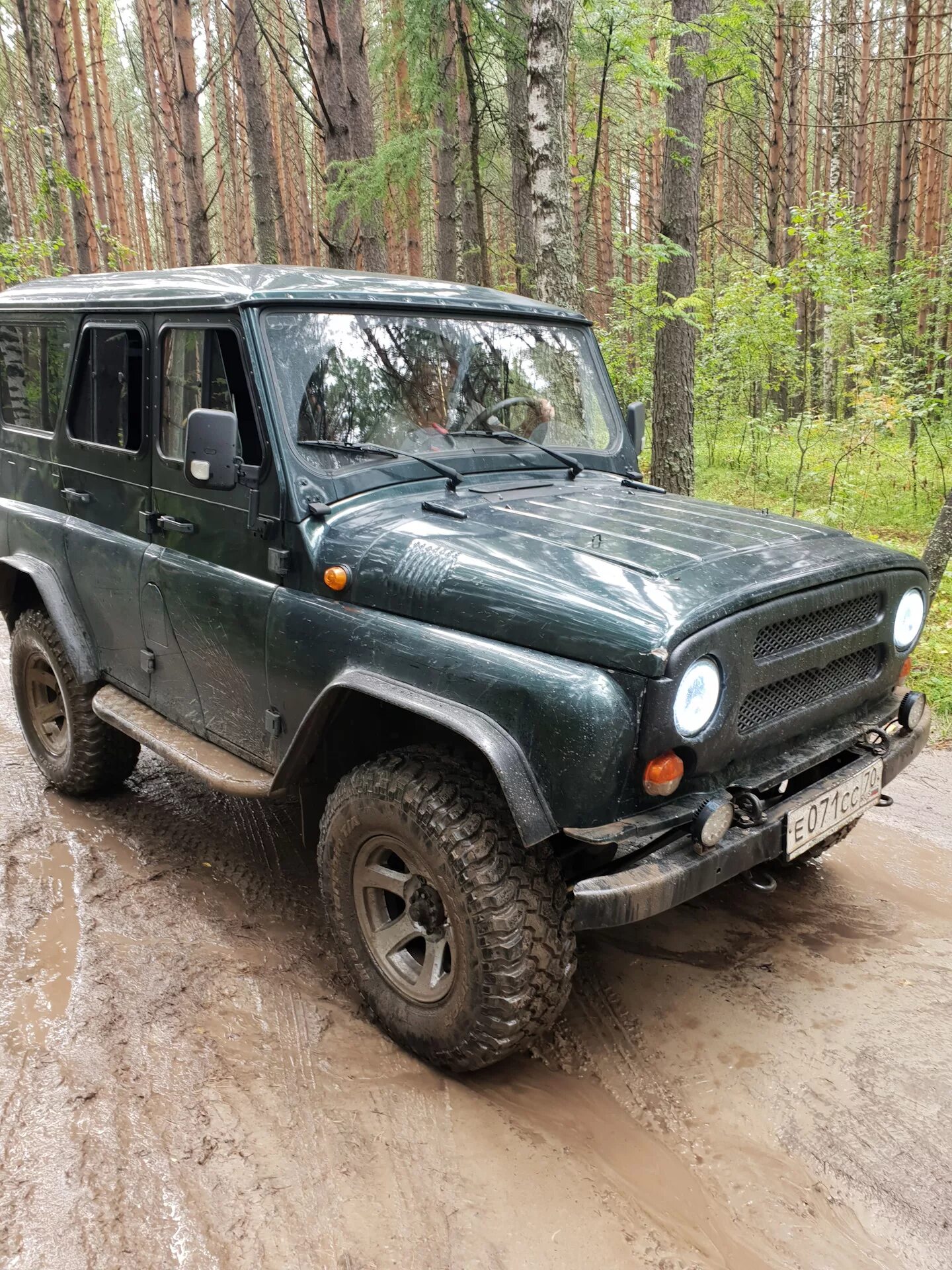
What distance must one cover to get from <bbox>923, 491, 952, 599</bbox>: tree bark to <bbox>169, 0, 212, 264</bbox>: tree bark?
11521 mm

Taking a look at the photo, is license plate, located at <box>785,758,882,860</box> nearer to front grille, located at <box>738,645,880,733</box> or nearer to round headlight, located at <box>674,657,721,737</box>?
front grille, located at <box>738,645,880,733</box>

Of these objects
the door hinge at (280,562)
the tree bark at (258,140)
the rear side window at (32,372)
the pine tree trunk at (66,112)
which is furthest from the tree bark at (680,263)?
the pine tree trunk at (66,112)

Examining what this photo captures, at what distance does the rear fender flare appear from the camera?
409cm

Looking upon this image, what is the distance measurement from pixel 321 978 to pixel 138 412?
87.5 inches

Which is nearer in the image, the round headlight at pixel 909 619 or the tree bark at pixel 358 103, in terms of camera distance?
the round headlight at pixel 909 619

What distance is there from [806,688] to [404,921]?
1.38 metres

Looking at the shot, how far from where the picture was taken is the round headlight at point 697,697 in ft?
7.61

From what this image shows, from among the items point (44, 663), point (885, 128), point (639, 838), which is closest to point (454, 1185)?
point (639, 838)

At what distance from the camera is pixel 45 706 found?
15.3 ft

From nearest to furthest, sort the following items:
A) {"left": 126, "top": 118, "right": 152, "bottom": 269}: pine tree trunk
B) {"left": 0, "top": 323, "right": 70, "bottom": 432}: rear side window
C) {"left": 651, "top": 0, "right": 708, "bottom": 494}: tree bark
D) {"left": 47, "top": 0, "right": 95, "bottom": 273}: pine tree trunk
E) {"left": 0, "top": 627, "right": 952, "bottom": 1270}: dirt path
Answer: {"left": 0, "top": 627, "right": 952, "bottom": 1270}: dirt path
{"left": 0, "top": 323, "right": 70, "bottom": 432}: rear side window
{"left": 651, "top": 0, "right": 708, "bottom": 494}: tree bark
{"left": 47, "top": 0, "right": 95, "bottom": 273}: pine tree trunk
{"left": 126, "top": 118, "right": 152, "bottom": 269}: pine tree trunk

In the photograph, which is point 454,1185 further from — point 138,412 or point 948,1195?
point 138,412

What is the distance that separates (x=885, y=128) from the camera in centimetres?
2373

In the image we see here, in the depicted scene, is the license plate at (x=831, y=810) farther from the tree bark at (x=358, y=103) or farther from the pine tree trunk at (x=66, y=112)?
the pine tree trunk at (x=66, y=112)

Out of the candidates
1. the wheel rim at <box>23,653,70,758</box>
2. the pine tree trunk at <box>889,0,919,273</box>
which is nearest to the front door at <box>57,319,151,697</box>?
the wheel rim at <box>23,653,70,758</box>
